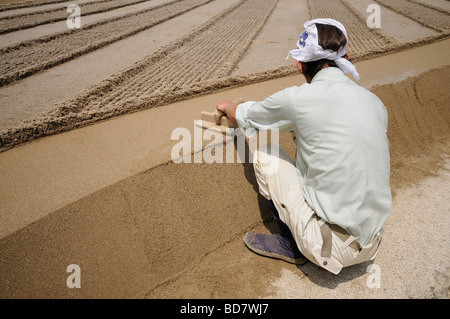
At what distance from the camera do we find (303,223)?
4.60 feet

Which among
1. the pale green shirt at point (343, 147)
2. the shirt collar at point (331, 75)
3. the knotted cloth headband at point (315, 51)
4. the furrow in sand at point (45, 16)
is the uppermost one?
the furrow in sand at point (45, 16)

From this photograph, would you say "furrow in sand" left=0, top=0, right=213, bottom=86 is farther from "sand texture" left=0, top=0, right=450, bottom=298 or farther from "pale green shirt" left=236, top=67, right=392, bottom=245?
"pale green shirt" left=236, top=67, right=392, bottom=245

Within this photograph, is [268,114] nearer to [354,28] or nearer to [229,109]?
[229,109]

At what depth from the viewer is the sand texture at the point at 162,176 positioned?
1601 mm

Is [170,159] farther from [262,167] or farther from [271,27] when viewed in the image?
[271,27]

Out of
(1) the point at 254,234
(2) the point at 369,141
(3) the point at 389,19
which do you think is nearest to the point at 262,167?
(1) the point at 254,234

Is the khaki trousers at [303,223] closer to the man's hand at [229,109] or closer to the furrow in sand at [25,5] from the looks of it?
the man's hand at [229,109]

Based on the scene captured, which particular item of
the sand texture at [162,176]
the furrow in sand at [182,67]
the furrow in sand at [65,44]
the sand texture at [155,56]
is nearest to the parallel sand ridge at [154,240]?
the sand texture at [162,176]

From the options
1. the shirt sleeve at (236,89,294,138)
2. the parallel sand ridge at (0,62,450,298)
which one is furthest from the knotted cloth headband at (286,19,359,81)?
the parallel sand ridge at (0,62,450,298)

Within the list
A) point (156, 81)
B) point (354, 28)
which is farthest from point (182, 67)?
point (354, 28)

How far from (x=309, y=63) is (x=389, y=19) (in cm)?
628

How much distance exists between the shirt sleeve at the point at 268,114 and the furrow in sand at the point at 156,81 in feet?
5.03

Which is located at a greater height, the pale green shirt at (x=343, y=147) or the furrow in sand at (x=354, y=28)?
the furrow in sand at (x=354, y=28)

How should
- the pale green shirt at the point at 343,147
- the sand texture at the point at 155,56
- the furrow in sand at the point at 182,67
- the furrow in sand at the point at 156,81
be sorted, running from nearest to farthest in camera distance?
the pale green shirt at the point at 343,147 → the furrow in sand at the point at 156,81 → the sand texture at the point at 155,56 → the furrow in sand at the point at 182,67
